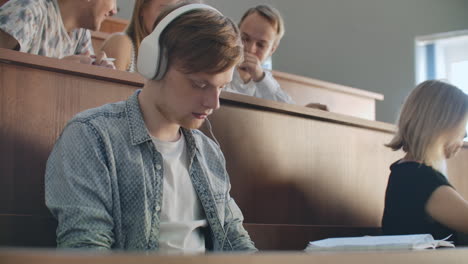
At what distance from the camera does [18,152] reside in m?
1.32

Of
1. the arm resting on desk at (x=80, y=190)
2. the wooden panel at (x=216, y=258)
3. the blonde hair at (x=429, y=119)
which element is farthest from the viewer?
the blonde hair at (x=429, y=119)

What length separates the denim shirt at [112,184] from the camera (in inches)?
44.9

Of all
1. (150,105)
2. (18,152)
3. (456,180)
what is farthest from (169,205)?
(456,180)

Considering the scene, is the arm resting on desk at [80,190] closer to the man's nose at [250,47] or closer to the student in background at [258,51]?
the student in background at [258,51]

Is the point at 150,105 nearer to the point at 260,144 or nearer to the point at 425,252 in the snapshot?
the point at 260,144

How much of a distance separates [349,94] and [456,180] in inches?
50.7

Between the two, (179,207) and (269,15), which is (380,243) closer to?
(179,207)

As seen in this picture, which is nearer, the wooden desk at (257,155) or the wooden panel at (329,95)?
the wooden desk at (257,155)

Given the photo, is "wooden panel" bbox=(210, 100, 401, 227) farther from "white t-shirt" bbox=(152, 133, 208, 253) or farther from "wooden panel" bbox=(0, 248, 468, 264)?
"wooden panel" bbox=(0, 248, 468, 264)

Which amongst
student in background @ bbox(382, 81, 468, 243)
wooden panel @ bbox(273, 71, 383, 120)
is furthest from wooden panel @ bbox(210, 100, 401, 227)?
wooden panel @ bbox(273, 71, 383, 120)

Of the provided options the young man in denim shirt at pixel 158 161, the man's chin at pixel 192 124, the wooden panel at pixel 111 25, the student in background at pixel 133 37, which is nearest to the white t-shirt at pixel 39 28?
the student in background at pixel 133 37

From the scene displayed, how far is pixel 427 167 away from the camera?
1974 millimetres

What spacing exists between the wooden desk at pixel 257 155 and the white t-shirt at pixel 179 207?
219 millimetres

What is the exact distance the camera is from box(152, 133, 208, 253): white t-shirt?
4.22 ft
